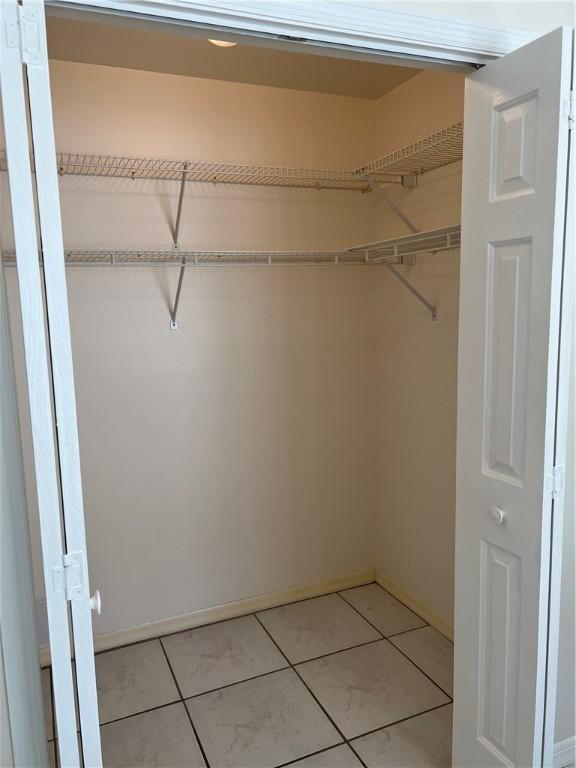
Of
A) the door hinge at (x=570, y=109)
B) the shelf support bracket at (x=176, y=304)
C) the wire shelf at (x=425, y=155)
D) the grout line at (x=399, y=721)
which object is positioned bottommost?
the grout line at (x=399, y=721)

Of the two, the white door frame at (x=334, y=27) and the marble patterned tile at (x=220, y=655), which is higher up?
the white door frame at (x=334, y=27)

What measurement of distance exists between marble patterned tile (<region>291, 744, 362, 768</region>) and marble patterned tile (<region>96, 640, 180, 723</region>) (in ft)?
1.99

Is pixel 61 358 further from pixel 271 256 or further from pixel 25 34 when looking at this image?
pixel 271 256

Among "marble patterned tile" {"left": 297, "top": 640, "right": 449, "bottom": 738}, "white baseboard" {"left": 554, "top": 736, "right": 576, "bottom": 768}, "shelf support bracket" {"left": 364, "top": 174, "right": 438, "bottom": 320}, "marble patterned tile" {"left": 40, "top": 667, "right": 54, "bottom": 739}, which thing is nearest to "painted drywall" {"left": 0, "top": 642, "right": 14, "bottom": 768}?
"marble patterned tile" {"left": 40, "top": 667, "right": 54, "bottom": 739}

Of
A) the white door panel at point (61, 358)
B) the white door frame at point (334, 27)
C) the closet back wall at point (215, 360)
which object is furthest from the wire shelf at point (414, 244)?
the white door panel at point (61, 358)

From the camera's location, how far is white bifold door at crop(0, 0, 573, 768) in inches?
40.8

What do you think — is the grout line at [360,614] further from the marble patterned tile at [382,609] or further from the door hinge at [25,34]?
the door hinge at [25,34]

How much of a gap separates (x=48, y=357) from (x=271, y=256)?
1799 mm

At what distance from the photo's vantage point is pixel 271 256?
9.03ft

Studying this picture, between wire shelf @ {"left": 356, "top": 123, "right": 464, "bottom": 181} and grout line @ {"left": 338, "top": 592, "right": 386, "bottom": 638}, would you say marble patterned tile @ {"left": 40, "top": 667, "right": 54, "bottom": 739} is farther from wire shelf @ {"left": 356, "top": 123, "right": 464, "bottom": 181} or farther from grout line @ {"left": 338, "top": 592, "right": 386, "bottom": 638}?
wire shelf @ {"left": 356, "top": 123, "right": 464, "bottom": 181}

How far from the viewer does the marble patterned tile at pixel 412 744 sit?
1.97m

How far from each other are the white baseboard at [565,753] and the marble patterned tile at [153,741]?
3.81 feet

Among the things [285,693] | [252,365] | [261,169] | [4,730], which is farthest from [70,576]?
[261,169]

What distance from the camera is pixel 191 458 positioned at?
9.02 feet
